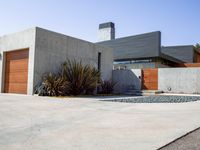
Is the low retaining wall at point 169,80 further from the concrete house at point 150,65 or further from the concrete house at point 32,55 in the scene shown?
the concrete house at point 32,55

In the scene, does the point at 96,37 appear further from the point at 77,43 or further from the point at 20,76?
the point at 20,76

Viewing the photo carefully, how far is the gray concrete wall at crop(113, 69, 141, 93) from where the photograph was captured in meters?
19.2

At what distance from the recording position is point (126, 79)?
768 inches

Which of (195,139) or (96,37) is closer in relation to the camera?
(195,139)

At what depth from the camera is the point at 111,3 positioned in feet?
41.5

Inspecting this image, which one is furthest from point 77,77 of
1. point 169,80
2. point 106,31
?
point 106,31

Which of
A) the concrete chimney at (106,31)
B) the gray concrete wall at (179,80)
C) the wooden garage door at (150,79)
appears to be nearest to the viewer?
the gray concrete wall at (179,80)

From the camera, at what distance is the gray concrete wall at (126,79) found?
1920 centimetres

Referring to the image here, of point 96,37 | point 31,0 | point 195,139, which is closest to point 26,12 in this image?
point 31,0

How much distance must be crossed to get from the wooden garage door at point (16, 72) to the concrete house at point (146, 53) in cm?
1604

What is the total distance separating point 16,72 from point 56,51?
117 inches

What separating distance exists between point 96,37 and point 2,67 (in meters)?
26.9

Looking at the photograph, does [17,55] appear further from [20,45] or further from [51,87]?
[51,87]

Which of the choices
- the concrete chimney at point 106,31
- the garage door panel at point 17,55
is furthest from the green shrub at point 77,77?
the concrete chimney at point 106,31
